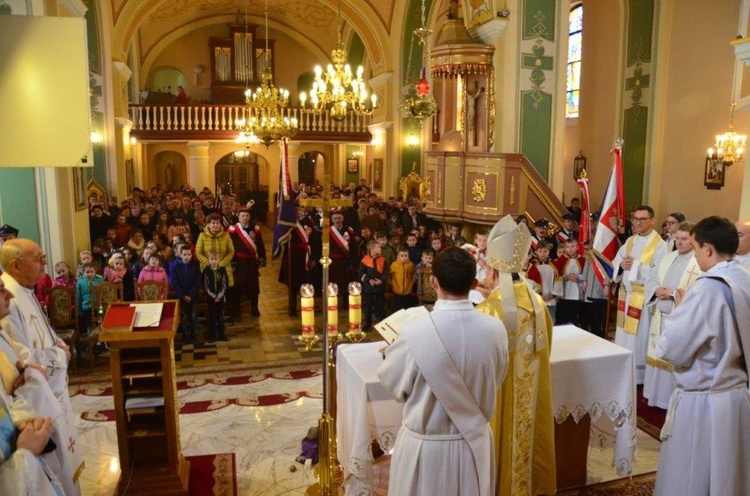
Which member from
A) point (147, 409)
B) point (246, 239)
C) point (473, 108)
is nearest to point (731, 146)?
point (473, 108)

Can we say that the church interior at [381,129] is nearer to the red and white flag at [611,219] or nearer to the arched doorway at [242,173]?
the red and white flag at [611,219]

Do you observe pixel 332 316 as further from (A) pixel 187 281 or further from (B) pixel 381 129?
(B) pixel 381 129

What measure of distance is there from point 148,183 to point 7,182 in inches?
674

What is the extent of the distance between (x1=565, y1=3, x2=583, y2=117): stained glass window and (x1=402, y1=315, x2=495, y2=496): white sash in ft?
48.0

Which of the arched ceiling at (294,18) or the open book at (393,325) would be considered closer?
the open book at (393,325)

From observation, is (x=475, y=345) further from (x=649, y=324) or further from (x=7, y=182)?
(x=7, y=182)

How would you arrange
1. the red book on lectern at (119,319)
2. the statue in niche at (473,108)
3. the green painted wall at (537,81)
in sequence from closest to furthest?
the red book on lectern at (119,319), the green painted wall at (537,81), the statue in niche at (473,108)

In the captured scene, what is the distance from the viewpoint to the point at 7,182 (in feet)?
26.3

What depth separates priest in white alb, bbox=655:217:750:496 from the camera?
11.5 feet

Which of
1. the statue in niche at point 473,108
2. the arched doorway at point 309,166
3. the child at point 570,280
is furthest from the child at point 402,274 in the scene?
the arched doorway at point 309,166

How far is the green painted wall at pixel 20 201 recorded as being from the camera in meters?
8.01

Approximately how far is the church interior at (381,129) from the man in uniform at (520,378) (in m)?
0.86

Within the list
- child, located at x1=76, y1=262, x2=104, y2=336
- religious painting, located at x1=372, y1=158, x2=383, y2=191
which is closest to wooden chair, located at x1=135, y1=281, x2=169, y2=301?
child, located at x1=76, y1=262, x2=104, y2=336

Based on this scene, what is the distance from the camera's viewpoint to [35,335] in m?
3.84
